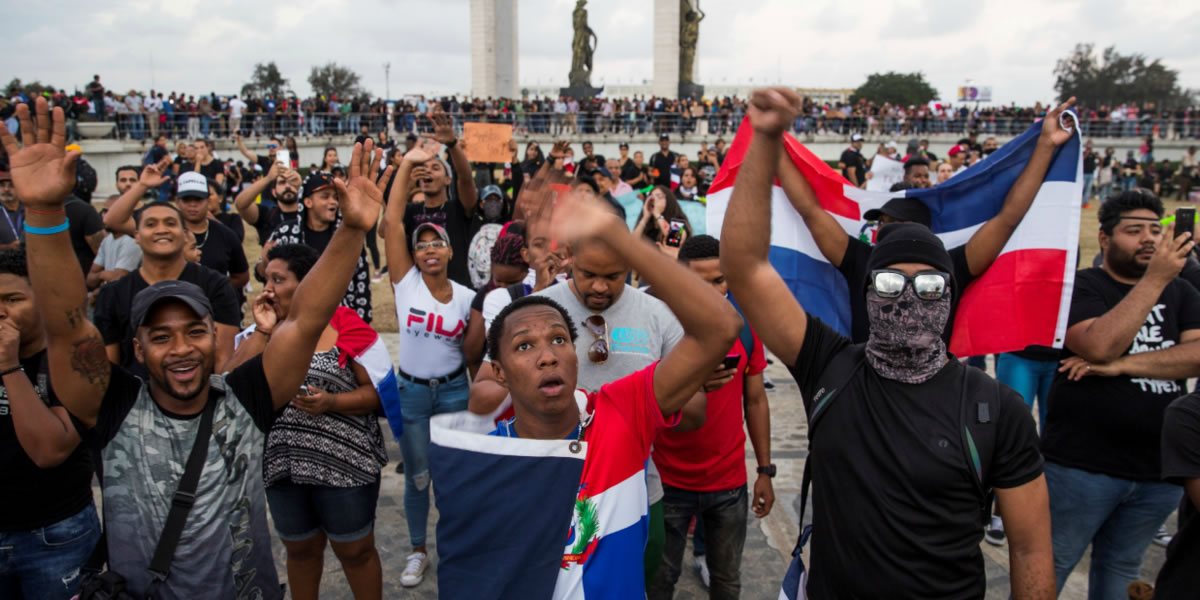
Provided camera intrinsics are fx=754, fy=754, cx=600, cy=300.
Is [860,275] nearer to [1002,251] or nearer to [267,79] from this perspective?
[1002,251]

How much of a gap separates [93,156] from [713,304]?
24.0 m

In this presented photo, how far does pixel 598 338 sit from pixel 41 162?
1.93 meters

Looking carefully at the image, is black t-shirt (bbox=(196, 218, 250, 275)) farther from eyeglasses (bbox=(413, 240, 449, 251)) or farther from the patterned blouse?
the patterned blouse

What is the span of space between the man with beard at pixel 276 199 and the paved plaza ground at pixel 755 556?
8.54ft

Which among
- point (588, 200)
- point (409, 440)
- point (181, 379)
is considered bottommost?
point (409, 440)

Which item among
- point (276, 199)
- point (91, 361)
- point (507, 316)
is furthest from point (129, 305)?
point (276, 199)

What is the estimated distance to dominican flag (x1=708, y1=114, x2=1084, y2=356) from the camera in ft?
11.0

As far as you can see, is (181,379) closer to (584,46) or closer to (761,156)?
(761,156)

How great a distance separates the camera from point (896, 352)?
7.40 ft

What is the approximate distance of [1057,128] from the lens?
3.25m

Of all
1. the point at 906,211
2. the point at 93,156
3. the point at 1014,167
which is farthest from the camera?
the point at 93,156

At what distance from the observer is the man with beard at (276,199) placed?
6660 mm

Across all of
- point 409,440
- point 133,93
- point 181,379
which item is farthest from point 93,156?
point 181,379

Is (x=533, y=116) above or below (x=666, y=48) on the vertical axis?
below
